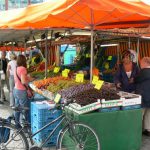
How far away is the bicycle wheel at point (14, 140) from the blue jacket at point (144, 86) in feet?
8.65

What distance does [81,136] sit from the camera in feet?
15.7

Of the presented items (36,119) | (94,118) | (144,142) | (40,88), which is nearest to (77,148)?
(94,118)

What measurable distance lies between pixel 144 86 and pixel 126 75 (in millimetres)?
532

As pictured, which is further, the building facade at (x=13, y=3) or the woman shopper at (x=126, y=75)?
the building facade at (x=13, y=3)

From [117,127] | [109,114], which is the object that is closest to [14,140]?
[109,114]

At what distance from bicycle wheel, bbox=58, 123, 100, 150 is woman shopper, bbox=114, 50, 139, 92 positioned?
6.69ft

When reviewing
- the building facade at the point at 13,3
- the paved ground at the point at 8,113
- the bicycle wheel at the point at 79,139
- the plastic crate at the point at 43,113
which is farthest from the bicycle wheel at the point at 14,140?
A: the building facade at the point at 13,3

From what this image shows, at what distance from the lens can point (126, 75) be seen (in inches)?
261

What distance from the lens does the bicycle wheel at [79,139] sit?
4656 mm

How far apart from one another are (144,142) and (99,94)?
1685 millimetres

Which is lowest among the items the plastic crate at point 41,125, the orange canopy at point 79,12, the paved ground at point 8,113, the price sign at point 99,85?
the paved ground at point 8,113

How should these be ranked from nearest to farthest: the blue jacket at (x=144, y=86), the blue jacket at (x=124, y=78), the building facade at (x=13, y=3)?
1. the blue jacket at (x=144, y=86)
2. the blue jacket at (x=124, y=78)
3. the building facade at (x=13, y=3)

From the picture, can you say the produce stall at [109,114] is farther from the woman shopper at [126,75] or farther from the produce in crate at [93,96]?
Answer: the woman shopper at [126,75]

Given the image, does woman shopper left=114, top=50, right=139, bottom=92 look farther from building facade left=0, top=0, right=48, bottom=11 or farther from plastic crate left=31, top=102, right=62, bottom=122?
building facade left=0, top=0, right=48, bottom=11
